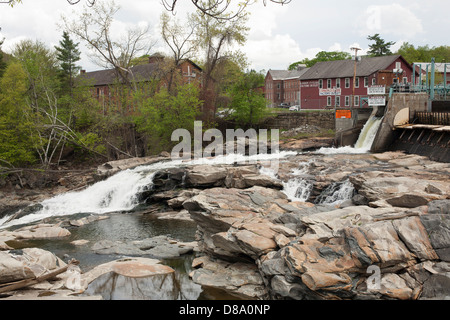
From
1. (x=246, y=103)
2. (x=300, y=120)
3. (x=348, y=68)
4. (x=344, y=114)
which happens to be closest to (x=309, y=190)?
(x=344, y=114)

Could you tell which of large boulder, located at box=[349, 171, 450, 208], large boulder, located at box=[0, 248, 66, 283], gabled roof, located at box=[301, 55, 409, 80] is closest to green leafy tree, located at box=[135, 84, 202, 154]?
large boulder, located at box=[349, 171, 450, 208]

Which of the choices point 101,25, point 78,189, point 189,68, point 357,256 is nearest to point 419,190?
point 357,256

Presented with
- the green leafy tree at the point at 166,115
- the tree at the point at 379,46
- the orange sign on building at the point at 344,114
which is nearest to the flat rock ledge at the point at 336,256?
Result: the orange sign on building at the point at 344,114

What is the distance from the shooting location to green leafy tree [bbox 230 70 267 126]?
129ft

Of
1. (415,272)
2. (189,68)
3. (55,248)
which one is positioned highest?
(189,68)

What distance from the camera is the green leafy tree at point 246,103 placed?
129 feet

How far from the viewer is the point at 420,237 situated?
9.04 m

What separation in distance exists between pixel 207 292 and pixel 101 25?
101 ft

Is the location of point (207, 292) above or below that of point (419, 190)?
below

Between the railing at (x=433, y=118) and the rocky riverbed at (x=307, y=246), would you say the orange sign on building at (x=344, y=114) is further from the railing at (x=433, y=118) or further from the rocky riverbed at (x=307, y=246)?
the rocky riverbed at (x=307, y=246)

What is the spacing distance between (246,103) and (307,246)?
3054 centimetres

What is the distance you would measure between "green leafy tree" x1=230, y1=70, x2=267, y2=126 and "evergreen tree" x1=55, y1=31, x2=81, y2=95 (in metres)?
17.0

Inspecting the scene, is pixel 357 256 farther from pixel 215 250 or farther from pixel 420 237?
pixel 215 250

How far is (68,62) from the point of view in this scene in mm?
42594
